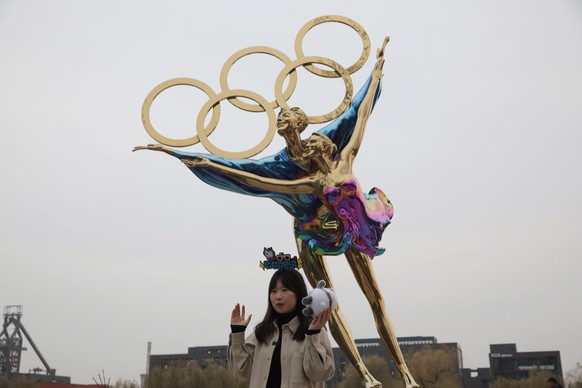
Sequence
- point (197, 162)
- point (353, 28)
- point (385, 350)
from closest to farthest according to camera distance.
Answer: point (197, 162), point (353, 28), point (385, 350)

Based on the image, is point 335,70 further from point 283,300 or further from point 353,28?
point 283,300

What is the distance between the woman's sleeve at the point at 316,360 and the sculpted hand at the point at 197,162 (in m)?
3.39

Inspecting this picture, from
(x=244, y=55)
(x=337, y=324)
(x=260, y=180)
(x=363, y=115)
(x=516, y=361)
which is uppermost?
(x=244, y=55)

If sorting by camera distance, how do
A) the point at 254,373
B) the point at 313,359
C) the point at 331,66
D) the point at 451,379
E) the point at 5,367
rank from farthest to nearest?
the point at 5,367 → the point at 451,379 → the point at 331,66 → the point at 254,373 → the point at 313,359

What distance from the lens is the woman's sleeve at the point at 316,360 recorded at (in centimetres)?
374

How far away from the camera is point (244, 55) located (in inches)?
297

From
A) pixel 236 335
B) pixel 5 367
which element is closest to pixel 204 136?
pixel 236 335

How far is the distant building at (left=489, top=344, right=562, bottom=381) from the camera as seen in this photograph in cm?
4678

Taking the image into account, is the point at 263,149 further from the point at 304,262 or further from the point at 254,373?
the point at 254,373

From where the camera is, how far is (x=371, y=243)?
7141mm

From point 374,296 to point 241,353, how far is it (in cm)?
337

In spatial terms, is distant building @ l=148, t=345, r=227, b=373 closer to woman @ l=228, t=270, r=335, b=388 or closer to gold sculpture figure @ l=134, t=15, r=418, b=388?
gold sculpture figure @ l=134, t=15, r=418, b=388

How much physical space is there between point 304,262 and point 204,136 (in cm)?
177

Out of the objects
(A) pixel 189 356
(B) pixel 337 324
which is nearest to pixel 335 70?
(B) pixel 337 324
